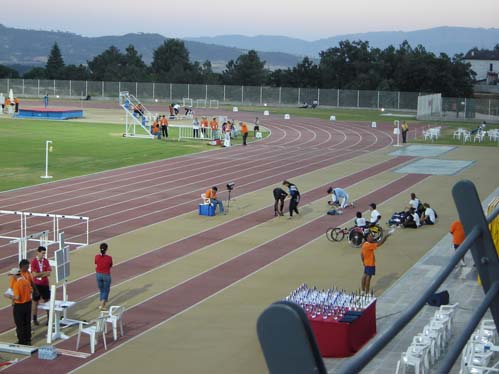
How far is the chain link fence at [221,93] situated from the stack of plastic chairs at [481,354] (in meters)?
77.2

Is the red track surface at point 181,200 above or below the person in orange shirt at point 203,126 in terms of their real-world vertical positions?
below

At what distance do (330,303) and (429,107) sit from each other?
66034 millimetres

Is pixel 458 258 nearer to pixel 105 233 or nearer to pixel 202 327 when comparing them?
pixel 202 327

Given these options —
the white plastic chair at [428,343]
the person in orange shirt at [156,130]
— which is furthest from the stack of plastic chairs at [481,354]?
the person in orange shirt at [156,130]

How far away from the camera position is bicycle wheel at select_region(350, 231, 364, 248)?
76.9 feet

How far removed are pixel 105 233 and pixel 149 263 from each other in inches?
153

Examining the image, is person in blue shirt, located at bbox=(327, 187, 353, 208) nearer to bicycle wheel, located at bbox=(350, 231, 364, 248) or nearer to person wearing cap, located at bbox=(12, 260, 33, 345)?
bicycle wheel, located at bbox=(350, 231, 364, 248)

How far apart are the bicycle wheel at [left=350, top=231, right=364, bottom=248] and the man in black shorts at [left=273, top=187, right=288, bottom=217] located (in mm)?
4193

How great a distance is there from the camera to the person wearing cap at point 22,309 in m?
14.4

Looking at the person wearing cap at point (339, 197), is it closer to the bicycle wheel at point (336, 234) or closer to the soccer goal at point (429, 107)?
the bicycle wheel at point (336, 234)

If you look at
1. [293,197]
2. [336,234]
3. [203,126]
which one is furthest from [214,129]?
[336,234]

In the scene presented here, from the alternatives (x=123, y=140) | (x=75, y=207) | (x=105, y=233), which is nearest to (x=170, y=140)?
(x=123, y=140)

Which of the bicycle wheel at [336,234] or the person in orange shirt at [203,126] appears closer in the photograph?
the bicycle wheel at [336,234]

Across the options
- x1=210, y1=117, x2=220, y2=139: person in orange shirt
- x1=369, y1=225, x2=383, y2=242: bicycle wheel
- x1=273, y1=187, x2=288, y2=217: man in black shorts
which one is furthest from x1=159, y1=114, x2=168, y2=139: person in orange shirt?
x1=369, y1=225, x2=383, y2=242: bicycle wheel
